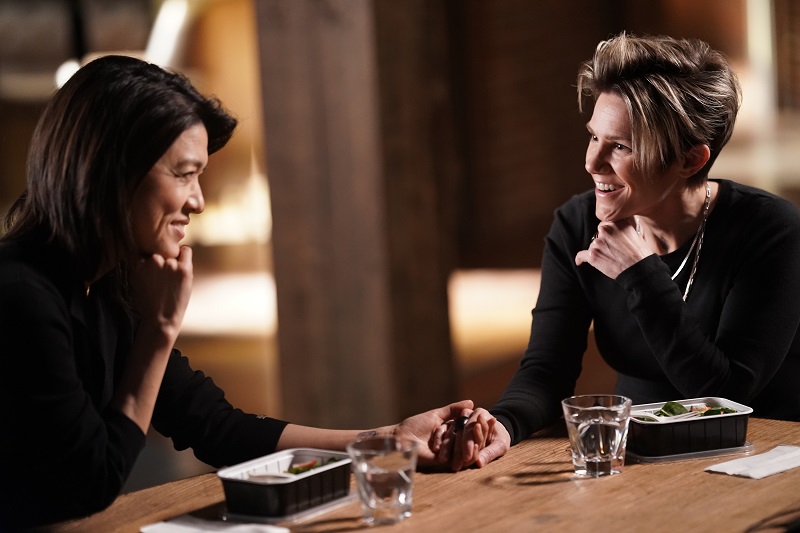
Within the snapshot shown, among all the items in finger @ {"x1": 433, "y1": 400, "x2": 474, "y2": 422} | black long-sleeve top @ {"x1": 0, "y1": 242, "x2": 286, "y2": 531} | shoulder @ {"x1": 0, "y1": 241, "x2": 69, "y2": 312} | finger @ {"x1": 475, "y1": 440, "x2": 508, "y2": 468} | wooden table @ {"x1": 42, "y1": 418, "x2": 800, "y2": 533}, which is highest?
shoulder @ {"x1": 0, "y1": 241, "x2": 69, "y2": 312}

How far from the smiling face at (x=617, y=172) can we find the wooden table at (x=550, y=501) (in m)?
0.60

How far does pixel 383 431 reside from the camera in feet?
5.73

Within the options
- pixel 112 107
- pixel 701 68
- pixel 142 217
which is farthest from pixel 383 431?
pixel 701 68

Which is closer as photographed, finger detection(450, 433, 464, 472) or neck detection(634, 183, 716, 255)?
finger detection(450, 433, 464, 472)

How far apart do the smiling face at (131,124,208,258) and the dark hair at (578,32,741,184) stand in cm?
86

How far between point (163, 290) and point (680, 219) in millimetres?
1122

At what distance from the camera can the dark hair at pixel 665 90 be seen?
6.62 ft

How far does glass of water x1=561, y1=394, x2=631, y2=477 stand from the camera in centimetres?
153

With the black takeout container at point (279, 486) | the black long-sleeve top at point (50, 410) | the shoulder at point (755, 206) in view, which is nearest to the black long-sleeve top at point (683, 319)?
the shoulder at point (755, 206)

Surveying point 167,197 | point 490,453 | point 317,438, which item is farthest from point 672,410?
point 167,197

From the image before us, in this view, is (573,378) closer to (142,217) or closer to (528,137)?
(142,217)

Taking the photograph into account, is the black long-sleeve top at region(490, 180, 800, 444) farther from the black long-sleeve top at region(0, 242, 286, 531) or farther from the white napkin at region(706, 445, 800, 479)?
the black long-sleeve top at region(0, 242, 286, 531)

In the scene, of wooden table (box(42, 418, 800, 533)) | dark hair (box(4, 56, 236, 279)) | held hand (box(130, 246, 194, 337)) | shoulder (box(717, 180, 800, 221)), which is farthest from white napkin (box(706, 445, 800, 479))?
dark hair (box(4, 56, 236, 279))

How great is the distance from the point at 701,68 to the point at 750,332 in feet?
1.75
